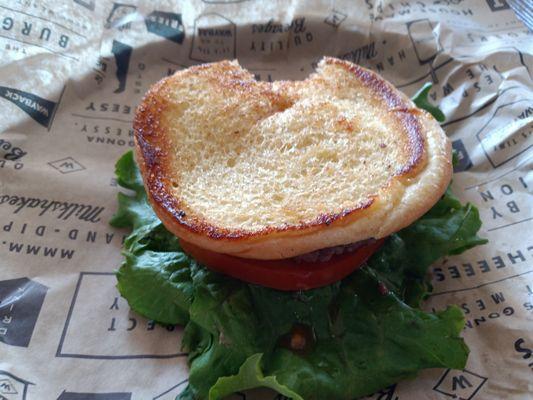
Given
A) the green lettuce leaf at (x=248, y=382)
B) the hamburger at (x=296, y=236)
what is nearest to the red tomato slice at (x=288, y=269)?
the hamburger at (x=296, y=236)

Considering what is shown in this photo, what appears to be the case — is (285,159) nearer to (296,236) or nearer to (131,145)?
(296,236)

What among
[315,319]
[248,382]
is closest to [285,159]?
[315,319]

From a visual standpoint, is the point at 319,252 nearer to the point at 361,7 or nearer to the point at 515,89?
the point at 515,89

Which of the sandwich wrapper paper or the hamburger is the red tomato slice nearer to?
the hamburger

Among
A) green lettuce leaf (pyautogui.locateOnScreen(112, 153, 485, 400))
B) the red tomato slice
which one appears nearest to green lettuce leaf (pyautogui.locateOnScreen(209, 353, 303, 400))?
green lettuce leaf (pyautogui.locateOnScreen(112, 153, 485, 400))

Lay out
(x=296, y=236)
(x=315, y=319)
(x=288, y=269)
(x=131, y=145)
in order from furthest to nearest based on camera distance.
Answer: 1. (x=131, y=145)
2. (x=315, y=319)
3. (x=288, y=269)
4. (x=296, y=236)

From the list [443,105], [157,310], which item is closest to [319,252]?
[157,310]
